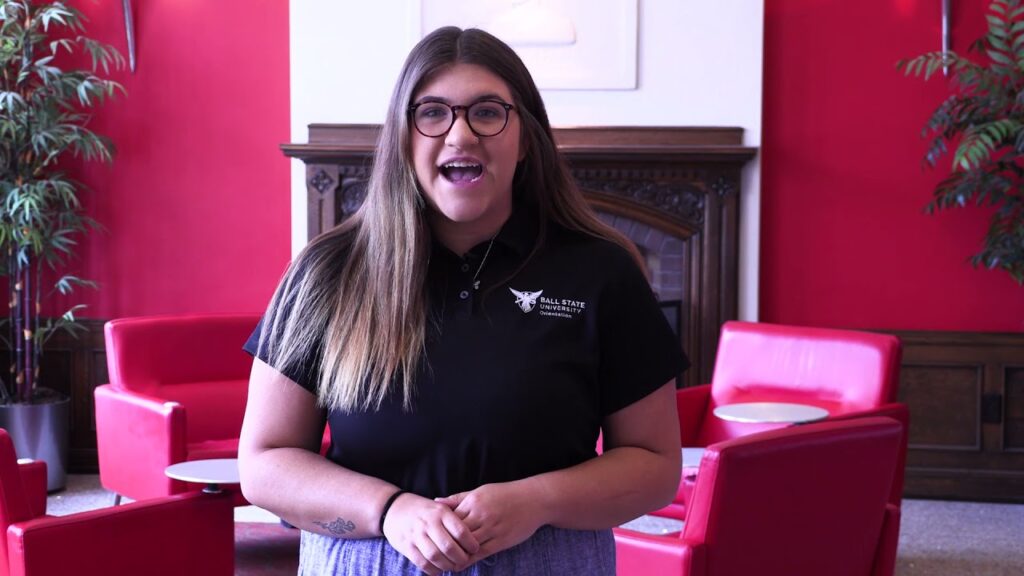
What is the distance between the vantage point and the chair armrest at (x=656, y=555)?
2.59m

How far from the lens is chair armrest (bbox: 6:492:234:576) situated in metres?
2.77

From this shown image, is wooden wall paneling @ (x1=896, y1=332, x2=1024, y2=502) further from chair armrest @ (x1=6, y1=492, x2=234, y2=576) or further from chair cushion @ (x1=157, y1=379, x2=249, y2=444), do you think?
chair armrest @ (x1=6, y1=492, x2=234, y2=576)

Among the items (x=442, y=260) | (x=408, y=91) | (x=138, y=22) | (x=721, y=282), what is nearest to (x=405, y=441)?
(x=442, y=260)

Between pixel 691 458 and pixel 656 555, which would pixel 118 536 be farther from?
pixel 691 458

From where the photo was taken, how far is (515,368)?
1.42 m

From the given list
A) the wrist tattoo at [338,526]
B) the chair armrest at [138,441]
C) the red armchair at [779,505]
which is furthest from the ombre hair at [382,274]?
the chair armrest at [138,441]

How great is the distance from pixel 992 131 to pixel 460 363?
13.2 ft

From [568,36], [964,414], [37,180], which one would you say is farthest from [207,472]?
[964,414]

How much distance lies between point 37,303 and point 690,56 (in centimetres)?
332

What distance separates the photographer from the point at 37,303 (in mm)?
5527

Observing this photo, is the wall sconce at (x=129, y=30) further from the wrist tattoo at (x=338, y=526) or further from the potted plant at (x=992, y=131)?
the wrist tattoo at (x=338, y=526)

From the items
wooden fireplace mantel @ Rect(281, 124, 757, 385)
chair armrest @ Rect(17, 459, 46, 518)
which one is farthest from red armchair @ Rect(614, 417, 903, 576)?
wooden fireplace mantel @ Rect(281, 124, 757, 385)

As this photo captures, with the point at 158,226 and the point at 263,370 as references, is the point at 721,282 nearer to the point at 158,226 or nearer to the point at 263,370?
→ the point at 158,226

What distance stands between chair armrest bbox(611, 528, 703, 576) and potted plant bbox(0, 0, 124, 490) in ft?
11.4
